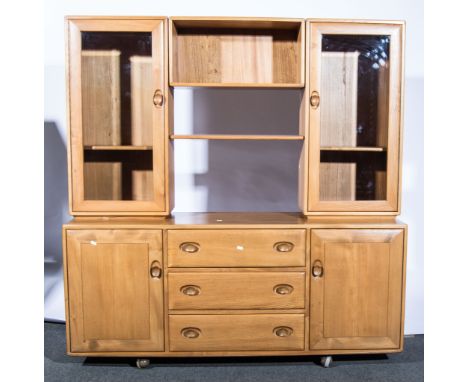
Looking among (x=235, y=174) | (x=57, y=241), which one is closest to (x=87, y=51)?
(x=235, y=174)

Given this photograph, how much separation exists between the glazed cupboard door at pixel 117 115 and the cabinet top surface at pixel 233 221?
0.04 m

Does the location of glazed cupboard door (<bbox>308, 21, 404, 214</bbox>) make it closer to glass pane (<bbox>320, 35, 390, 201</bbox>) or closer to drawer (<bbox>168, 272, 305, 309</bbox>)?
glass pane (<bbox>320, 35, 390, 201</bbox>)

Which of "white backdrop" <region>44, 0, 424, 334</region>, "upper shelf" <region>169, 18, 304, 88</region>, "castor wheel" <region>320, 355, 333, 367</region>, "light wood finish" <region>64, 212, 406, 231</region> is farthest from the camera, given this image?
"white backdrop" <region>44, 0, 424, 334</region>

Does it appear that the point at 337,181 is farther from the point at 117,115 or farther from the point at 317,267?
the point at 117,115

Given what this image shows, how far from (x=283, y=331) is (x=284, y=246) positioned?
333 millimetres

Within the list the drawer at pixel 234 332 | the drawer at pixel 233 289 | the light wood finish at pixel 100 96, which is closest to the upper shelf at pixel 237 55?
the light wood finish at pixel 100 96

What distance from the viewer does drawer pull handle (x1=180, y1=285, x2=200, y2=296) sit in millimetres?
1700

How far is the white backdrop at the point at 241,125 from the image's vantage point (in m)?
2.05

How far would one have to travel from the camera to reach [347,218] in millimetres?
1776

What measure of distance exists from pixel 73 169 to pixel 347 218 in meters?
1.10

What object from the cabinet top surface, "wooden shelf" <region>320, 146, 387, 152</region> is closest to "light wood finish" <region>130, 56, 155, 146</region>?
the cabinet top surface

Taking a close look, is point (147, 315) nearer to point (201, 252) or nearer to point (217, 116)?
point (201, 252)

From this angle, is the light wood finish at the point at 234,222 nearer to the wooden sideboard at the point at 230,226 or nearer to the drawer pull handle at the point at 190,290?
the wooden sideboard at the point at 230,226

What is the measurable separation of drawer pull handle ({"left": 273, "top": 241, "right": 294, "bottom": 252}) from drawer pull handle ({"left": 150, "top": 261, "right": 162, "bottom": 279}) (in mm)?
452
